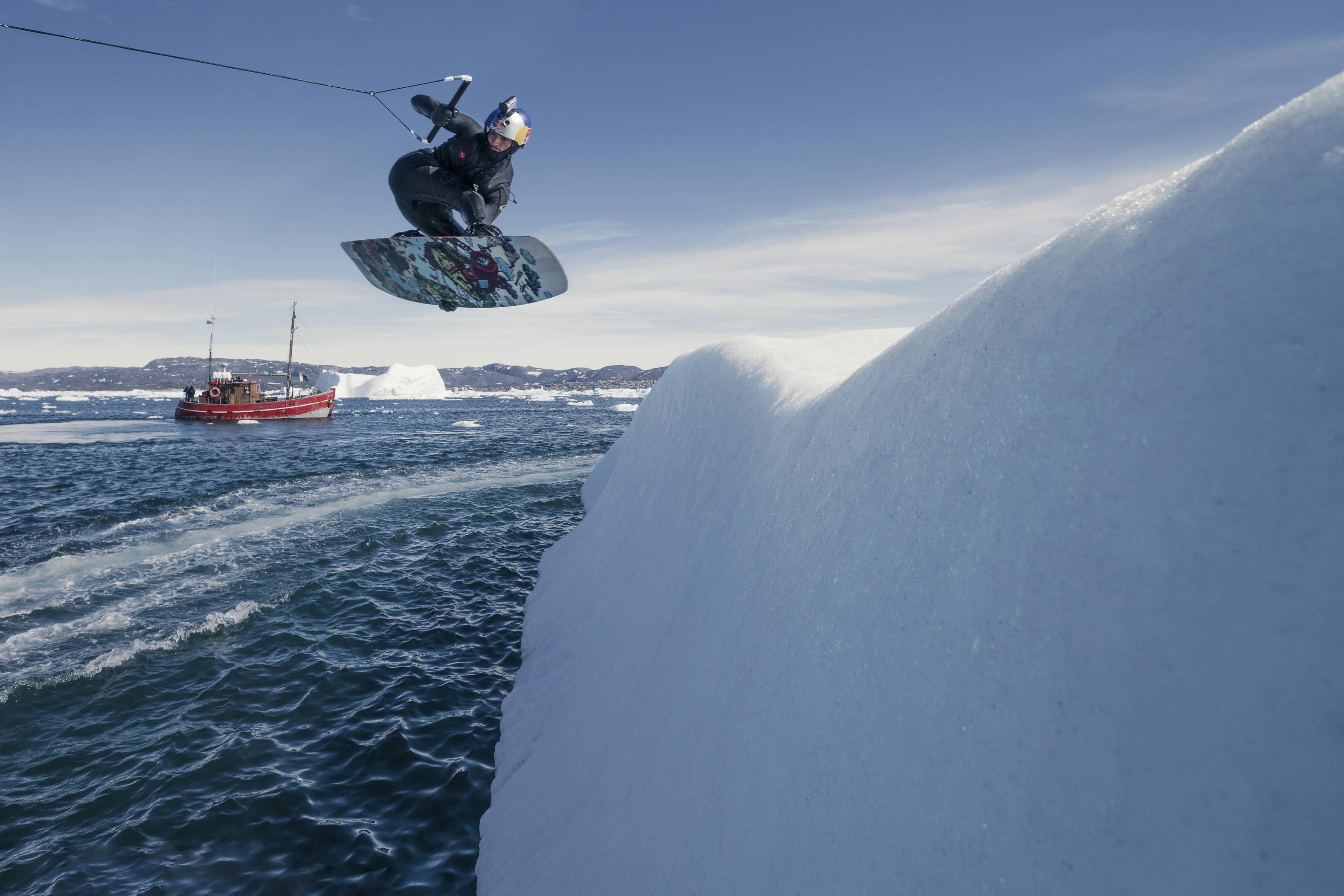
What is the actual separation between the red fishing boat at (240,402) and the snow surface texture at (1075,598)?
5780 centimetres

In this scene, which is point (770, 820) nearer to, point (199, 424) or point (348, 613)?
point (348, 613)

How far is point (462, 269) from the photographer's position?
8.55m

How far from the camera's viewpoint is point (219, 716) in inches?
252

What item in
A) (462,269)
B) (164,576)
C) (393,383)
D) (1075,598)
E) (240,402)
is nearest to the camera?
(1075,598)

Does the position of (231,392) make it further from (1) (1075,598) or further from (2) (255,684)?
(1) (1075,598)

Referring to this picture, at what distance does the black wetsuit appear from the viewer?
22.6ft

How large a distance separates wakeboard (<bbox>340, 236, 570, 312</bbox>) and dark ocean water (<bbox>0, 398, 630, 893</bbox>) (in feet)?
16.8

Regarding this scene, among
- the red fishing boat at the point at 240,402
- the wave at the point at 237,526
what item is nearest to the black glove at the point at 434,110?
the wave at the point at 237,526

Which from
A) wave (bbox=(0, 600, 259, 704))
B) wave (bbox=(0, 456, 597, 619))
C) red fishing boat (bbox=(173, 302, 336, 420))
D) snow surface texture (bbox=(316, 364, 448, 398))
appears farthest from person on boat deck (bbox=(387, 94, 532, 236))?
snow surface texture (bbox=(316, 364, 448, 398))

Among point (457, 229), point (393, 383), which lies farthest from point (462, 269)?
point (393, 383)

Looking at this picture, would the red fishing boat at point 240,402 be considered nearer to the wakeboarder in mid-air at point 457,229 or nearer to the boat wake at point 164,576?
the boat wake at point 164,576

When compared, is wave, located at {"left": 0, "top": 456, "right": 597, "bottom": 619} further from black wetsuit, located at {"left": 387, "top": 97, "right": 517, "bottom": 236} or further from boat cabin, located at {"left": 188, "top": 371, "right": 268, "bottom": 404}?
boat cabin, located at {"left": 188, "top": 371, "right": 268, "bottom": 404}

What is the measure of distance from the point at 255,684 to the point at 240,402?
55.7 meters

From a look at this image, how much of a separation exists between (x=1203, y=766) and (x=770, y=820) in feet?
5.50
